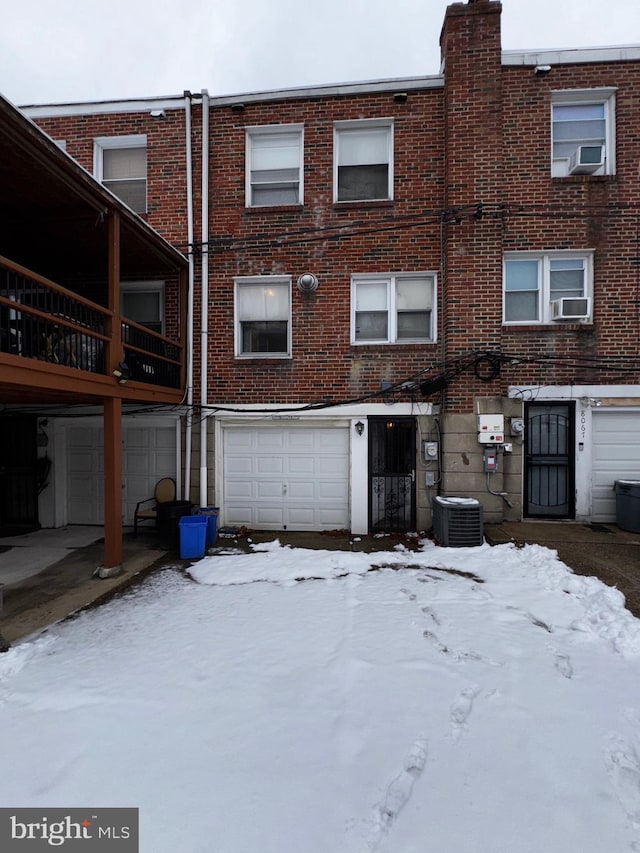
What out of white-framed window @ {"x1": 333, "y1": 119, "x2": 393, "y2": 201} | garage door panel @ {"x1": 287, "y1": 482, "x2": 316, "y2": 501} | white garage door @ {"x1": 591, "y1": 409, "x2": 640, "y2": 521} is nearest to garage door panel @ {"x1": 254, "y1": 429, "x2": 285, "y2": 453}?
garage door panel @ {"x1": 287, "y1": 482, "x2": 316, "y2": 501}

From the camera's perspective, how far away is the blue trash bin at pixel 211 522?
7.30 meters

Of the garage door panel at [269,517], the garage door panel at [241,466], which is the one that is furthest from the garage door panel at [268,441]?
the garage door panel at [269,517]

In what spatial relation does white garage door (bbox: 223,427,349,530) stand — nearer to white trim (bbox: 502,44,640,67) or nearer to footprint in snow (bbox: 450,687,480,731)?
footprint in snow (bbox: 450,687,480,731)

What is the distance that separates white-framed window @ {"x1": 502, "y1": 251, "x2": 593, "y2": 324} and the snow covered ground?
16.9 ft

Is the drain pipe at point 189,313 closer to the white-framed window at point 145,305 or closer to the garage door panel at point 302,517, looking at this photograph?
the white-framed window at point 145,305

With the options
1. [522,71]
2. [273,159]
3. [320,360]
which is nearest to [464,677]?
[320,360]

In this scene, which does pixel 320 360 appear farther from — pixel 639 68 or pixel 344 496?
pixel 639 68

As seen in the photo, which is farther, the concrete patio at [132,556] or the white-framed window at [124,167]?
the white-framed window at [124,167]

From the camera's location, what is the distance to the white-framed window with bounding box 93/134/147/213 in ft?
28.5

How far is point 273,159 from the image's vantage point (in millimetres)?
8375

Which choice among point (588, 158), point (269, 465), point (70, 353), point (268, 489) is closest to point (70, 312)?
point (70, 353)

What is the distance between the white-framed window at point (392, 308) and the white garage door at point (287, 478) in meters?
2.12

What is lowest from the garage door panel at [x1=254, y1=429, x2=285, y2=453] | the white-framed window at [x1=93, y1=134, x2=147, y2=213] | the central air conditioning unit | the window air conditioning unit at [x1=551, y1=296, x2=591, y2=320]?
the central air conditioning unit

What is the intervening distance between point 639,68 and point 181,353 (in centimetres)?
1030
